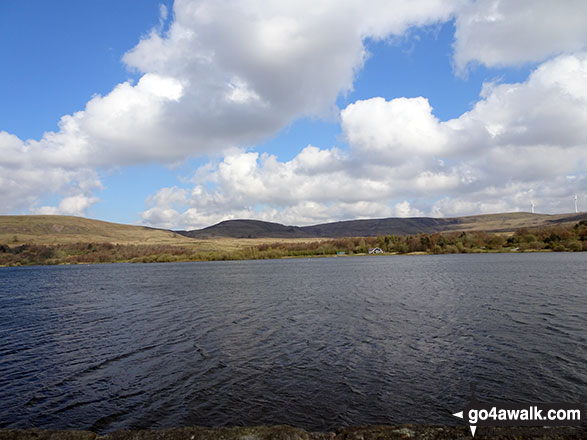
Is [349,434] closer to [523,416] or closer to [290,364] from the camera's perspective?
[523,416]

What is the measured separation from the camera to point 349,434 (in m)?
7.29

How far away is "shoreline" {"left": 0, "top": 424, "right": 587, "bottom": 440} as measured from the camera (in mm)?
6895

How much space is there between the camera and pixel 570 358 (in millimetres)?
19234

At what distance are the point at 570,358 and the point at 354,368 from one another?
37.3 ft

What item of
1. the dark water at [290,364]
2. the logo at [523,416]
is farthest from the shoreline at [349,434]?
the dark water at [290,364]

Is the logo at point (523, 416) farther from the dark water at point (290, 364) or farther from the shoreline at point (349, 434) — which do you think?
the dark water at point (290, 364)

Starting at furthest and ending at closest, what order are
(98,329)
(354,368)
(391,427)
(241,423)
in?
(98,329) < (354,368) < (241,423) < (391,427)

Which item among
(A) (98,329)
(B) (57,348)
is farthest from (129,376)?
(A) (98,329)

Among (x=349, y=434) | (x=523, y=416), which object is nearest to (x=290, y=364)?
(x=523, y=416)

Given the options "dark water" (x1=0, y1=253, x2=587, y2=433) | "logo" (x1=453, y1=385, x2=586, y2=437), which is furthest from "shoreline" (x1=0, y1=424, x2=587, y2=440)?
"dark water" (x1=0, y1=253, x2=587, y2=433)

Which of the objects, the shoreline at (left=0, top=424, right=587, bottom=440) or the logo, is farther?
the logo

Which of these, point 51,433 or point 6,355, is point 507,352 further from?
point 6,355

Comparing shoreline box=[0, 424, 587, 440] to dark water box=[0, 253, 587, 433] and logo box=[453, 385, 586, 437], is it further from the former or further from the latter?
dark water box=[0, 253, 587, 433]

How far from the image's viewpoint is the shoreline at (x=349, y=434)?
689 centimetres
